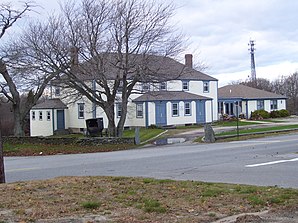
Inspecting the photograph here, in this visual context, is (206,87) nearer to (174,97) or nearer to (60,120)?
(174,97)

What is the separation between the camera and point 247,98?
6222 centimetres

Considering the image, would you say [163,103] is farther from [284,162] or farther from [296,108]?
[296,108]

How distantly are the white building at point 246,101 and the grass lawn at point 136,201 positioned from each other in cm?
5082

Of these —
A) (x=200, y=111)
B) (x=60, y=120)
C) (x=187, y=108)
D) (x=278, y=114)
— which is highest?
(x=187, y=108)

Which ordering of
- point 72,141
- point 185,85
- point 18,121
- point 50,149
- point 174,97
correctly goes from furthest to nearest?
point 185,85, point 174,97, point 18,121, point 72,141, point 50,149

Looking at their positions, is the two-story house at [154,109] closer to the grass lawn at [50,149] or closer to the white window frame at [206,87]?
the white window frame at [206,87]

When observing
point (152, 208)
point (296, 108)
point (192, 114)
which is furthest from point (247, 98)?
point (152, 208)

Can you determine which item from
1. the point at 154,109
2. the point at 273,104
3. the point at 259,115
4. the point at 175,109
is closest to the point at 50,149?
the point at 154,109

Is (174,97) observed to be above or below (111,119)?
above

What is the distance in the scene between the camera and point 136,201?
8.79m

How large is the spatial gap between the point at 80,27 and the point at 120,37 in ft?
8.26

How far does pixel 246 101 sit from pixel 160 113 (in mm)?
17105

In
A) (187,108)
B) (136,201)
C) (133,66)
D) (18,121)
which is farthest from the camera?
(187,108)

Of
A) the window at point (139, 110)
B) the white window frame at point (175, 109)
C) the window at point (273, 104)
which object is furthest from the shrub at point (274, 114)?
the window at point (139, 110)
